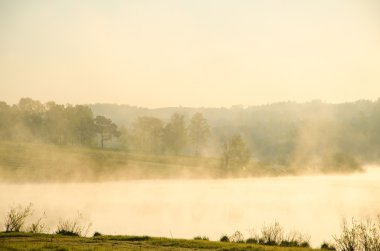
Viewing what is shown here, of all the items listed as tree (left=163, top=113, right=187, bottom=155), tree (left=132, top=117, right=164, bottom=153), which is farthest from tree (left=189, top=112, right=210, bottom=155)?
tree (left=132, top=117, right=164, bottom=153)

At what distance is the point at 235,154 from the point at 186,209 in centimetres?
7033

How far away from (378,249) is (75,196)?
48.3 meters

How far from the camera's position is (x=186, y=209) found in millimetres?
54438

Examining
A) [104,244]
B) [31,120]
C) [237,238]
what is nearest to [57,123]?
[31,120]

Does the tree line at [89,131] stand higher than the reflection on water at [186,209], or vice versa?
the tree line at [89,131]

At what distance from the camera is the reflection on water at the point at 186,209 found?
40.6m

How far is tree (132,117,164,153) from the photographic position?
14612 cm

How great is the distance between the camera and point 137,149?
14438cm

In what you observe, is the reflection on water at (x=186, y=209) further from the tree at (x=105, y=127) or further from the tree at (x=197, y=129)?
the tree at (x=197, y=129)

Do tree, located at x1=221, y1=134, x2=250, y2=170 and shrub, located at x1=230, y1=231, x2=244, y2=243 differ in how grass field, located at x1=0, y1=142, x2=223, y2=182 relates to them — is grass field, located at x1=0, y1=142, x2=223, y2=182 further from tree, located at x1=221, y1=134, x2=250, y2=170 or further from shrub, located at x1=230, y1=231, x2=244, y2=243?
shrub, located at x1=230, y1=231, x2=244, y2=243

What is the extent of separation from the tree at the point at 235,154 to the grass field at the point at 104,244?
309ft

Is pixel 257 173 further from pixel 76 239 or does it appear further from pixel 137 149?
pixel 76 239

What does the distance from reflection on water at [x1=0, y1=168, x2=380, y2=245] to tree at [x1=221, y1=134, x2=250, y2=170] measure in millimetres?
40418

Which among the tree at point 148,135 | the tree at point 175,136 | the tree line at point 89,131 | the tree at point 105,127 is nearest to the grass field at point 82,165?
the tree line at point 89,131
